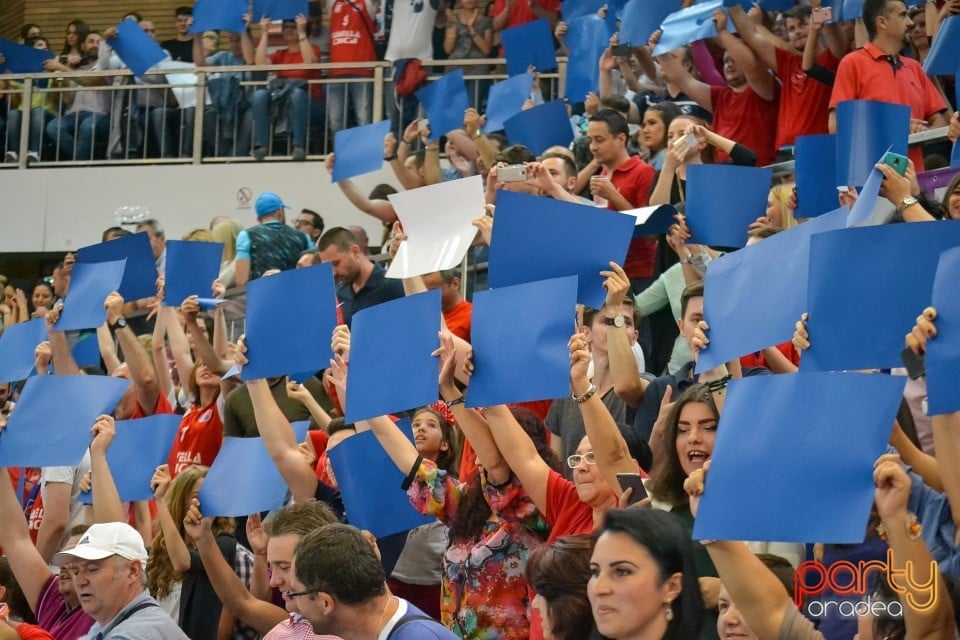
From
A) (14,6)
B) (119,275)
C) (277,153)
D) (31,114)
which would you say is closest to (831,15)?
(119,275)

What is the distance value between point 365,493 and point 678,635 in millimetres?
1887

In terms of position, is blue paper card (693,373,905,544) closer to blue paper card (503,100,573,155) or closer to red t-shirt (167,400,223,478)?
red t-shirt (167,400,223,478)

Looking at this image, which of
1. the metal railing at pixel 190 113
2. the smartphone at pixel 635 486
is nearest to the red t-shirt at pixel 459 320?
the smartphone at pixel 635 486

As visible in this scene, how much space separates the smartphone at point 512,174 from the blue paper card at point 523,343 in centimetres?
180

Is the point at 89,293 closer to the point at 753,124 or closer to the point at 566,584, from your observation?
the point at 753,124

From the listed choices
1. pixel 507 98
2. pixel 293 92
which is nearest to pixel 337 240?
pixel 507 98

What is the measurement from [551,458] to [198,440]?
7.98ft

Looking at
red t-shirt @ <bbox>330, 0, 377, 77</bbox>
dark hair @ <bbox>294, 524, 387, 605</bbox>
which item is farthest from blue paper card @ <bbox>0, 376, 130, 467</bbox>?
red t-shirt @ <bbox>330, 0, 377, 77</bbox>

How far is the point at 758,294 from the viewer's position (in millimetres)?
3906

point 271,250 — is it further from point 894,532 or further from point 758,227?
point 894,532

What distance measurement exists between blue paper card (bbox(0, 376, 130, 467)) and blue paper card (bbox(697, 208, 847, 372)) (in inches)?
101

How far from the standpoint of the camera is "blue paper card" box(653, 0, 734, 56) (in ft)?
25.4

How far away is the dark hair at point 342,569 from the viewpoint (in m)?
3.71

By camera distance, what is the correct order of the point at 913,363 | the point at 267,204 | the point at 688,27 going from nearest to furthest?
the point at 913,363 < the point at 688,27 < the point at 267,204
